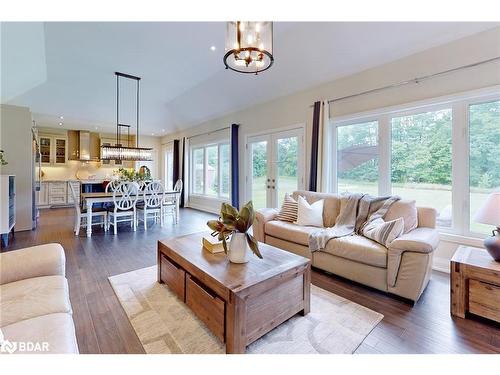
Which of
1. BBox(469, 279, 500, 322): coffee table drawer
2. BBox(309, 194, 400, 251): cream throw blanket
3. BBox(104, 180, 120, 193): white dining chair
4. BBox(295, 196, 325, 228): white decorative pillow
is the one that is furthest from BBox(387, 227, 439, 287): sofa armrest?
BBox(104, 180, 120, 193): white dining chair

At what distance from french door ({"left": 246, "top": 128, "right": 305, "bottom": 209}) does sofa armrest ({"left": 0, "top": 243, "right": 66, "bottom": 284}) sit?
374 cm

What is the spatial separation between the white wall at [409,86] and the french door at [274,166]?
251 mm

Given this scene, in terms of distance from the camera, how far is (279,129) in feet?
16.1

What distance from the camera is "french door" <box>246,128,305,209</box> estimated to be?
468 centimetres

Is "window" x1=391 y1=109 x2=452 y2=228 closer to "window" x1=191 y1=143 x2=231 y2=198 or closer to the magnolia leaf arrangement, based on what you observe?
the magnolia leaf arrangement

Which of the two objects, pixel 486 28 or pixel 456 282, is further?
pixel 486 28

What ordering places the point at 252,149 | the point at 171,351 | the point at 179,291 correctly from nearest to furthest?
A: the point at 171,351 → the point at 179,291 → the point at 252,149

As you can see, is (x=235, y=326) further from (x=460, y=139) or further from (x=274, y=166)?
(x=274, y=166)

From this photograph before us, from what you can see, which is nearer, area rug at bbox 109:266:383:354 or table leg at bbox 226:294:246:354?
table leg at bbox 226:294:246:354

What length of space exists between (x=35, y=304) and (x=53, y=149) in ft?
29.3

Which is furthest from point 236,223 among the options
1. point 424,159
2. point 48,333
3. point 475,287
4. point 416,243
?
point 424,159

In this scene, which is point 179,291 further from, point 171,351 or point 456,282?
point 456,282
